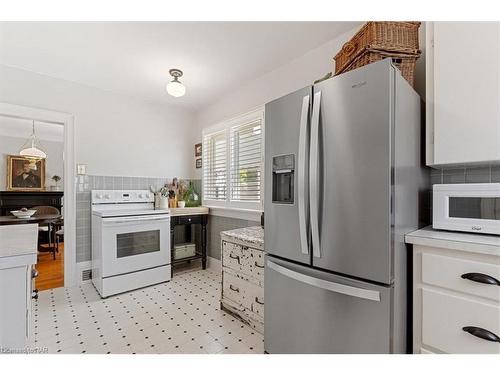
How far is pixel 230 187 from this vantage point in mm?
3059

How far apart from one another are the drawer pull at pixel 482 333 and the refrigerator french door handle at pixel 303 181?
699 mm

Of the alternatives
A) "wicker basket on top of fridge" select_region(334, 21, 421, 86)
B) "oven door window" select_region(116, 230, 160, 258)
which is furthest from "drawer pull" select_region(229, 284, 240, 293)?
"wicker basket on top of fridge" select_region(334, 21, 421, 86)

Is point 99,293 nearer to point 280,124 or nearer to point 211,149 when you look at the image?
point 211,149

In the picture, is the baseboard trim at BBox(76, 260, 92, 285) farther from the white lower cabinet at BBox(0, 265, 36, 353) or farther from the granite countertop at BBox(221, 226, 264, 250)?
the white lower cabinet at BBox(0, 265, 36, 353)

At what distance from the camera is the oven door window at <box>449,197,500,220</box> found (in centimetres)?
111

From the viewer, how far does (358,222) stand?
108 cm

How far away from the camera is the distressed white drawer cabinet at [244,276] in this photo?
6.07 feet

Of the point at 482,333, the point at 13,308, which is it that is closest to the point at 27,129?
the point at 13,308

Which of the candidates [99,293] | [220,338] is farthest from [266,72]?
[99,293]

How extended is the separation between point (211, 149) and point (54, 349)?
260 cm

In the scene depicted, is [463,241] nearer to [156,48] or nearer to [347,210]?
[347,210]

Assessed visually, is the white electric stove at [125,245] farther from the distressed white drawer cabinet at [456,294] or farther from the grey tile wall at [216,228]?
the distressed white drawer cabinet at [456,294]

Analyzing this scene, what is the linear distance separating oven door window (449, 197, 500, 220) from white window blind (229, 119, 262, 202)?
1713 mm
